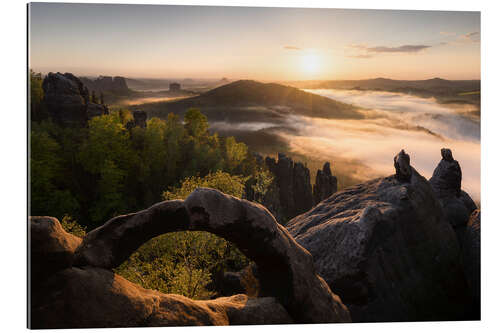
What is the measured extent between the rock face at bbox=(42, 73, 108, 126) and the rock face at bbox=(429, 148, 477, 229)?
14662mm

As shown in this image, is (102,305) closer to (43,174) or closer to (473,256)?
(43,174)

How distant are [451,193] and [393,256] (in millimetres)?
5299

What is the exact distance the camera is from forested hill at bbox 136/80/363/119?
52.9 ft

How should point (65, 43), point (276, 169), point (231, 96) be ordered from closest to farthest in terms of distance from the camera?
point (65, 43)
point (231, 96)
point (276, 169)

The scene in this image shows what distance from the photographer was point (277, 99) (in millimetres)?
16891

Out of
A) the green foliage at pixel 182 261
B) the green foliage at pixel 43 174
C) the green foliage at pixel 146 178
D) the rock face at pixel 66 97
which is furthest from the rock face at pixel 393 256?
the rock face at pixel 66 97

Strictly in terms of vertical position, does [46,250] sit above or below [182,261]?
above

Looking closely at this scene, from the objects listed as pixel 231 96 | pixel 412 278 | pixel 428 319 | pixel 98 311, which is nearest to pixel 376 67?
pixel 231 96

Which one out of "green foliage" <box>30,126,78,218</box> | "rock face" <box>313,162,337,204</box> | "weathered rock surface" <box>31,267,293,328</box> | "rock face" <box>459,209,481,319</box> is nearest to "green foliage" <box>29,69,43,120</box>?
"green foliage" <box>30,126,78,218</box>

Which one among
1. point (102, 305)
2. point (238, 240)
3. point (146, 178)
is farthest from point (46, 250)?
point (146, 178)

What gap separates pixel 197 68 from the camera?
15406mm

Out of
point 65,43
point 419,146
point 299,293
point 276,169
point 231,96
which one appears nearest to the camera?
point 299,293
